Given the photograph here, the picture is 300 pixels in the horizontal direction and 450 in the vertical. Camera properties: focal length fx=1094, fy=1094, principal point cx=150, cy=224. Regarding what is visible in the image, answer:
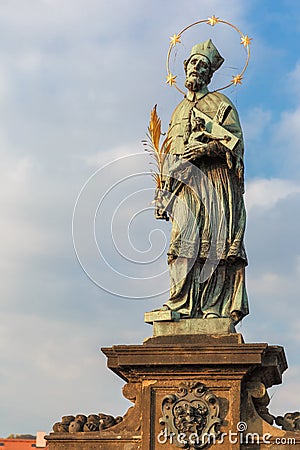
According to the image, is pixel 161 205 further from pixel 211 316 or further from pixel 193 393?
pixel 193 393

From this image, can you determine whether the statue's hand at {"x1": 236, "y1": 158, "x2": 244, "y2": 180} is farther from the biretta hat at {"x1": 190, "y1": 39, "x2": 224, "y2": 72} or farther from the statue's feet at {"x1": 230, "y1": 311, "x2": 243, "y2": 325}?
the statue's feet at {"x1": 230, "y1": 311, "x2": 243, "y2": 325}

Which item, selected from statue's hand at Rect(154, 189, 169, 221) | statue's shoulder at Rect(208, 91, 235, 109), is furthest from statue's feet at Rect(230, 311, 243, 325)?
statue's shoulder at Rect(208, 91, 235, 109)

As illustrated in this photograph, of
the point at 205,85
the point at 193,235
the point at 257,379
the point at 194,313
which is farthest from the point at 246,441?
the point at 205,85

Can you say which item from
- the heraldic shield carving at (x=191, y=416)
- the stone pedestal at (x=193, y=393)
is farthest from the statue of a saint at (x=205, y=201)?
the heraldic shield carving at (x=191, y=416)

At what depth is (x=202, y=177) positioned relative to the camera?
16.3 m

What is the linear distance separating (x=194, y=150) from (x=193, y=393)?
3647 millimetres

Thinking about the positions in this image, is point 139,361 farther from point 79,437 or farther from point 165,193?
point 165,193

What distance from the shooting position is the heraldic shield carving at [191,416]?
47.4 ft

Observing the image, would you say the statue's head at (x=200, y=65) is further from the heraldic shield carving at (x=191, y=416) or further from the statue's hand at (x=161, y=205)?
the heraldic shield carving at (x=191, y=416)

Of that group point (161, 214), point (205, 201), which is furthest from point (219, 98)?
point (161, 214)

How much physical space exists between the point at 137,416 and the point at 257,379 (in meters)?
1.72

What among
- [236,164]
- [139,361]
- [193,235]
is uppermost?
[236,164]

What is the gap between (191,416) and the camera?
1448 centimetres

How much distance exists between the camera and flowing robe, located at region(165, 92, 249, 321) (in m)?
15.6
